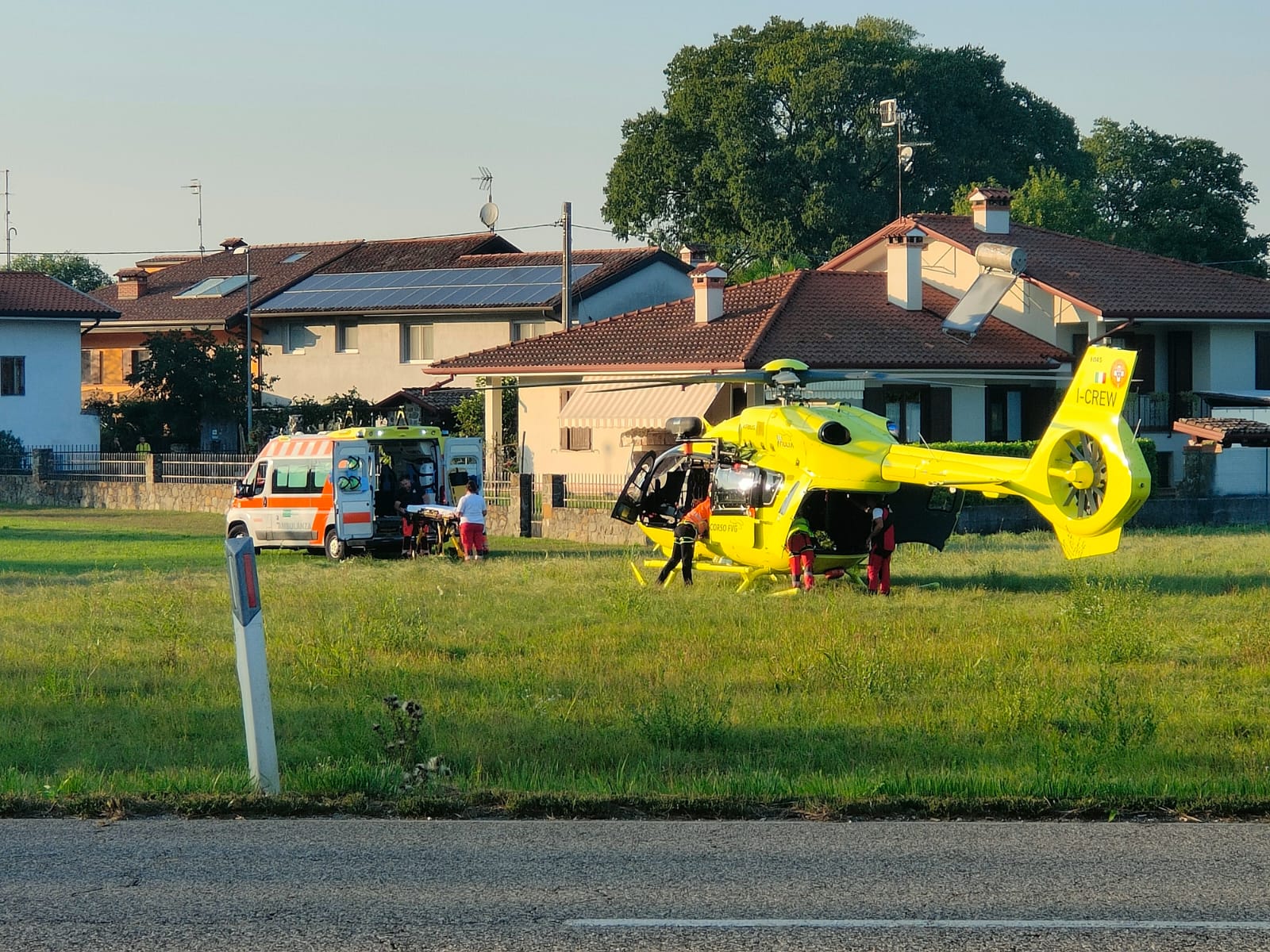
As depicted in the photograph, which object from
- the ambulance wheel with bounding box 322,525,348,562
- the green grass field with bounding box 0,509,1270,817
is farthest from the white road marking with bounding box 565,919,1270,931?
the ambulance wheel with bounding box 322,525,348,562

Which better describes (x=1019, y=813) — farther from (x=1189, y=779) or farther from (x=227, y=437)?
(x=227, y=437)

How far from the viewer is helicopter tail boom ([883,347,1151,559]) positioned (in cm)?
1653

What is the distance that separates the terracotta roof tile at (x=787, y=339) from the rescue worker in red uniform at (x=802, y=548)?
15658mm

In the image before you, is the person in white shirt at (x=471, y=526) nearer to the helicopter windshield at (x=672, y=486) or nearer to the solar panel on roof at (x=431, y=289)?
the helicopter windshield at (x=672, y=486)

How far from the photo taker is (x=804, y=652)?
15.5 m

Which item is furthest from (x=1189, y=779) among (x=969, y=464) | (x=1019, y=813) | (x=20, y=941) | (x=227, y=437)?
(x=227, y=437)

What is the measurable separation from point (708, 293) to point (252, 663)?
3148 centimetres

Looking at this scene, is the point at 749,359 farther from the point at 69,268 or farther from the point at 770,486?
the point at 69,268

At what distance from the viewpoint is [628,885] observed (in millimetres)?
7223

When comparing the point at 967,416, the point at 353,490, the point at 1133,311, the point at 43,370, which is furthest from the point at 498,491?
the point at 43,370

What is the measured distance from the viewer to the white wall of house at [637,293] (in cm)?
5469

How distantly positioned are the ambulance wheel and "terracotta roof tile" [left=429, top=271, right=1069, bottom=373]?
11671 mm

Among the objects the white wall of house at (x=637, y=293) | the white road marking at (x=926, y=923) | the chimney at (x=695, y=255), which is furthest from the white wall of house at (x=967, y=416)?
the white road marking at (x=926, y=923)

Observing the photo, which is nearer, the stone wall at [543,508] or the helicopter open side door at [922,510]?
the helicopter open side door at [922,510]
